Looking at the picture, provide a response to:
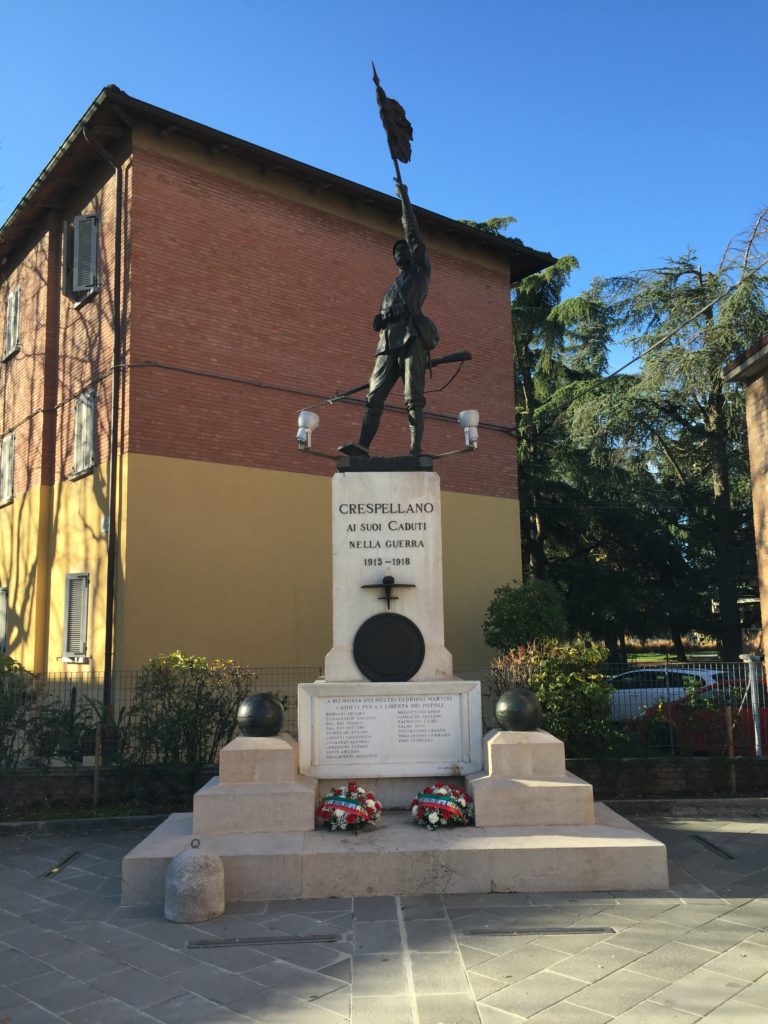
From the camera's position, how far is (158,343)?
1355 cm

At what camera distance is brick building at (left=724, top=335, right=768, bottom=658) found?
13.1 m

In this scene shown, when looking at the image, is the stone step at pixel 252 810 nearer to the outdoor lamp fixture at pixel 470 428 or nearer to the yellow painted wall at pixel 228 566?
the outdoor lamp fixture at pixel 470 428

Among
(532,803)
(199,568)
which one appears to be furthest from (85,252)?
(532,803)

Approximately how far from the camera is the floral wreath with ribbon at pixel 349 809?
6.49m

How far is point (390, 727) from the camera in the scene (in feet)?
24.6

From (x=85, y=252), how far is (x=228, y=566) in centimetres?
629

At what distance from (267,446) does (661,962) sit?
36.8 feet

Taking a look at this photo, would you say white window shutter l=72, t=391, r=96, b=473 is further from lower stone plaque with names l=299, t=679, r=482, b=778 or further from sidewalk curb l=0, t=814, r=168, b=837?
lower stone plaque with names l=299, t=679, r=482, b=778

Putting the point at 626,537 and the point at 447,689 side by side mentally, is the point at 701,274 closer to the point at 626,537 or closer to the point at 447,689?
the point at 626,537

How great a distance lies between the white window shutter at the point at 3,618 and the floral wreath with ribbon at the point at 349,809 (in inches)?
480

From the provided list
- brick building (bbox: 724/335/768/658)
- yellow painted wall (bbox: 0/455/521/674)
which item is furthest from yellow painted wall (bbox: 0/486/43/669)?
brick building (bbox: 724/335/768/658)

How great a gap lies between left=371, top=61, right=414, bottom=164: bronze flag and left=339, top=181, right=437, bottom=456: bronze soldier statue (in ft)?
1.37

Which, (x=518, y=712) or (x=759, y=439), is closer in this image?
(x=518, y=712)

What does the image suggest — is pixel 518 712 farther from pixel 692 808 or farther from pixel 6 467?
pixel 6 467
